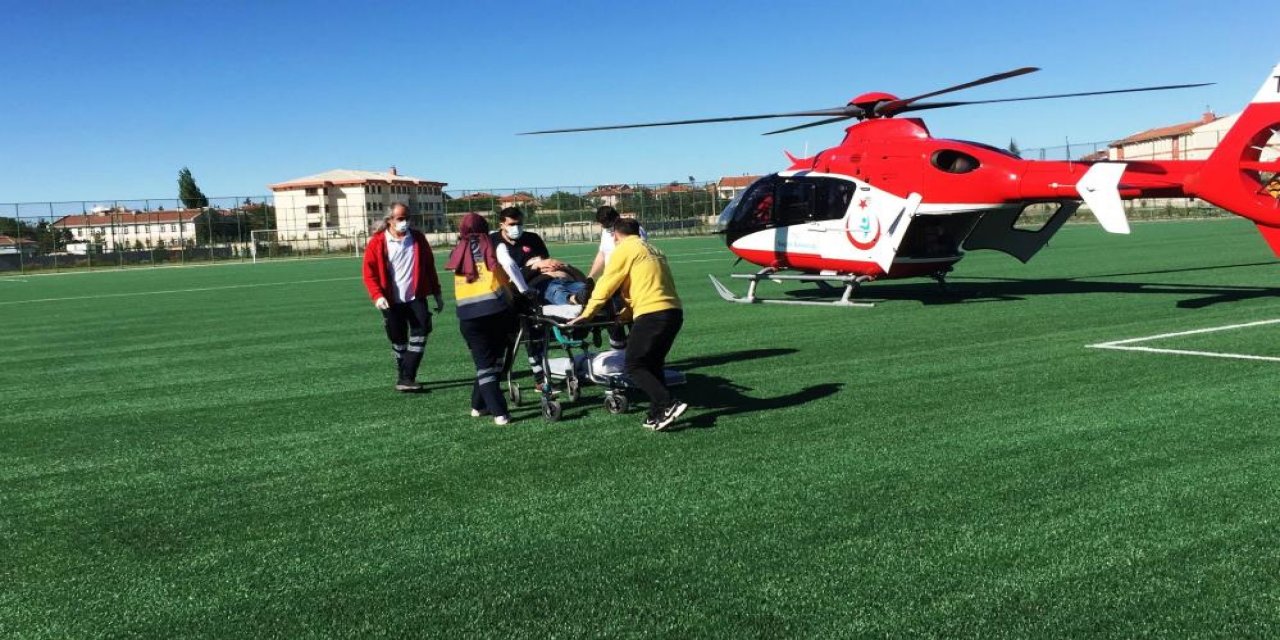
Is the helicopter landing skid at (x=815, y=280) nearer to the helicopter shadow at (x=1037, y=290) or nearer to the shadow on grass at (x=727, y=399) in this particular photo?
the helicopter shadow at (x=1037, y=290)

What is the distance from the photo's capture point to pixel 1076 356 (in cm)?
970

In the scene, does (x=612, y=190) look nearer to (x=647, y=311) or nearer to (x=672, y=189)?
(x=672, y=189)

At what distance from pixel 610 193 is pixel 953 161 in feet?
174

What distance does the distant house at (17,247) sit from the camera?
46750 millimetres

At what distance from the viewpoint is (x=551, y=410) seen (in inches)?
300

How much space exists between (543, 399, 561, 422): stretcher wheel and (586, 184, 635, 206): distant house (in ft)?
174

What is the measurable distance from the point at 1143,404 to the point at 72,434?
322 inches

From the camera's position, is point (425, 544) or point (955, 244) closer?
point (425, 544)

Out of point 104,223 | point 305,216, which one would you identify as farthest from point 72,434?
point 305,216

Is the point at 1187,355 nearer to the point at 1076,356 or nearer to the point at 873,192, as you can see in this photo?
the point at 1076,356

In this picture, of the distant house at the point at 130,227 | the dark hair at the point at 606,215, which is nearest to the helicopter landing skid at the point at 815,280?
the dark hair at the point at 606,215

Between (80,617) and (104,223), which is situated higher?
(104,223)

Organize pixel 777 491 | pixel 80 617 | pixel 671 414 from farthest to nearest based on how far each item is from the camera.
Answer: pixel 671 414, pixel 777 491, pixel 80 617

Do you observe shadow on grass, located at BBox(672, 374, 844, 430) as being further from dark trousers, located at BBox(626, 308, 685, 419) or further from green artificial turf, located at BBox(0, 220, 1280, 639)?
dark trousers, located at BBox(626, 308, 685, 419)
